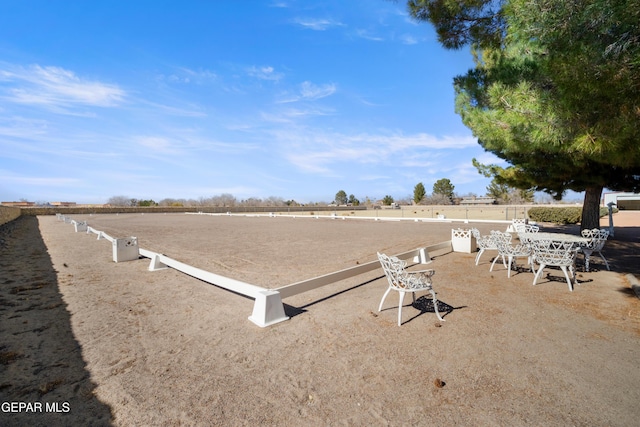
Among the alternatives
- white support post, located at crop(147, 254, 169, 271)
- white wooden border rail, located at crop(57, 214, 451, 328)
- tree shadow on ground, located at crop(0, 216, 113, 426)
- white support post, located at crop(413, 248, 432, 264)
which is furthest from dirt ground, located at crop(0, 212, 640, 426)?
white support post, located at crop(413, 248, 432, 264)

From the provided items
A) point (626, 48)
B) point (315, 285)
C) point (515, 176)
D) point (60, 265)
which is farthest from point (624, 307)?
point (60, 265)

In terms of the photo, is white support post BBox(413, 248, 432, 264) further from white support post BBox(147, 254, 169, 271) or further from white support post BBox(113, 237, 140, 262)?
white support post BBox(113, 237, 140, 262)

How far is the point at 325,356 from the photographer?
3131mm

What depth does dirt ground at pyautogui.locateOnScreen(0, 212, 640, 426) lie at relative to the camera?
7.51 ft

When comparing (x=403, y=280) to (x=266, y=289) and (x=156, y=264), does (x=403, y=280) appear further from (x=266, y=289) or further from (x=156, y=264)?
(x=156, y=264)

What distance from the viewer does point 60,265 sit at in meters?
7.75

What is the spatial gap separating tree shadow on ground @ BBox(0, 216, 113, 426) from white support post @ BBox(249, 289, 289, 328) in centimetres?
179

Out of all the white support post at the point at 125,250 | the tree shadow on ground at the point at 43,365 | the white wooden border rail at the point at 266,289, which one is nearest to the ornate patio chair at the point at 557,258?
the white wooden border rail at the point at 266,289

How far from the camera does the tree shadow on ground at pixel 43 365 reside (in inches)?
88.7

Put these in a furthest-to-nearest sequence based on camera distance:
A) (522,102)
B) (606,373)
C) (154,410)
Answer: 1. (522,102)
2. (606,373)
3. (154,410)

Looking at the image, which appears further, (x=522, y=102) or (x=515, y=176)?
(x=515, y=176)

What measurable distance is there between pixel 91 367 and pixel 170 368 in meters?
0.76

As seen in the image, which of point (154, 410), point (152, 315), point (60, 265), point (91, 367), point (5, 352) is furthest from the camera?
point (60, 265)

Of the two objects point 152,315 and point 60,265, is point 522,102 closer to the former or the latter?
point 152,315
